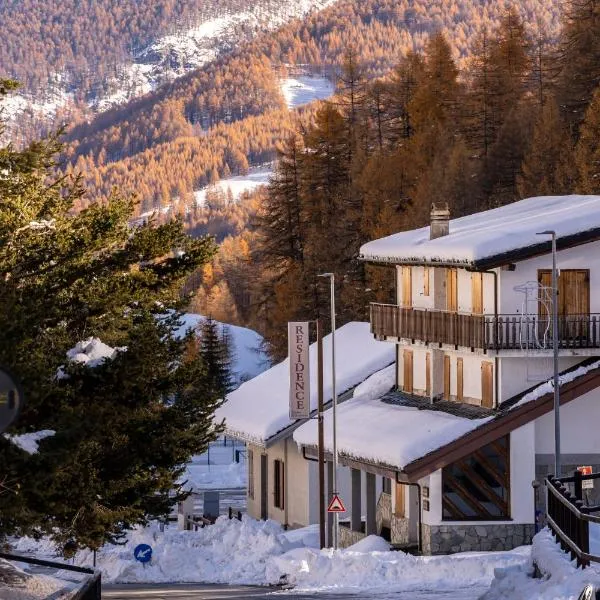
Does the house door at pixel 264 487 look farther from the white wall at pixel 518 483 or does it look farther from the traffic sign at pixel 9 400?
the traffic sign at pixel 9 400

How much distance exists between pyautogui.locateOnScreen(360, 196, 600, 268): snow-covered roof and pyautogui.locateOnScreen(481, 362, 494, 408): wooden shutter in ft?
10.5

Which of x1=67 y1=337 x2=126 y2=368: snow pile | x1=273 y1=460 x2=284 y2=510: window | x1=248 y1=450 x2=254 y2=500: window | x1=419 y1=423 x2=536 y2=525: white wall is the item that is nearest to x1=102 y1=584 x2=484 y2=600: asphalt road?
x1=67 y1=337 x2=126 y2=368: snow pile

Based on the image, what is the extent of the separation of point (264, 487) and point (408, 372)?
Result: 380 inches

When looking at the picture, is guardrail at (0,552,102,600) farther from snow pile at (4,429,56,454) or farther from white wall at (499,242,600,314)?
white wall at (499,242,600,314)

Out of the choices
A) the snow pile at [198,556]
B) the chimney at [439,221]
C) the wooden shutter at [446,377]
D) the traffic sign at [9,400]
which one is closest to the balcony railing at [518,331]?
the wooden shutter at [446,377]

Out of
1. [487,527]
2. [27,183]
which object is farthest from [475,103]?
[27,183]

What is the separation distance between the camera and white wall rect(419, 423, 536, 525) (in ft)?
144

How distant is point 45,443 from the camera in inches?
1094

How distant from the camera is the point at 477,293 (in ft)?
157

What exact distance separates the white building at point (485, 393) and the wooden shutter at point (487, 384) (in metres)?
0.06

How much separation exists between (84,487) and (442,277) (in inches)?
762

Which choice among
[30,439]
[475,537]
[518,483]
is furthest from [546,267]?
[30,439]

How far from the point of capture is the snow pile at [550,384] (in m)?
44.8

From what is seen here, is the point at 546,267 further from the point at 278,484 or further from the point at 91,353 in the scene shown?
the point at 91,353
